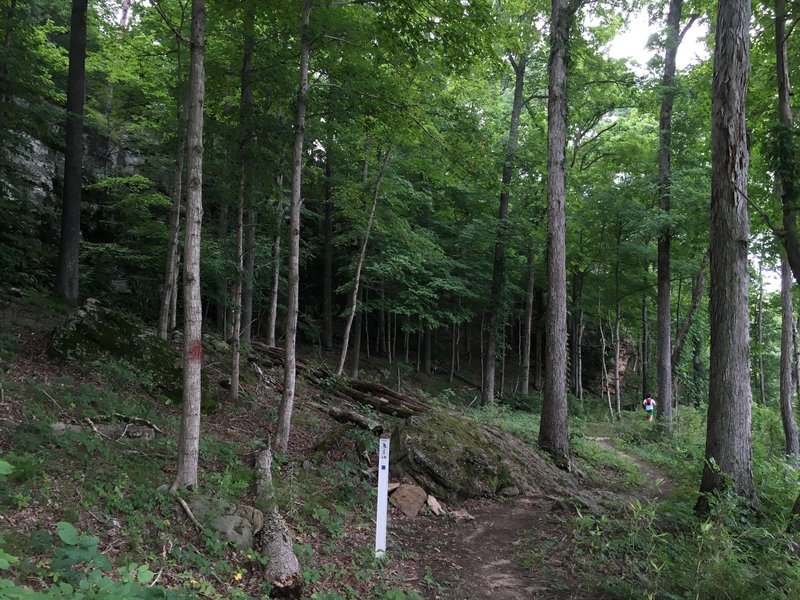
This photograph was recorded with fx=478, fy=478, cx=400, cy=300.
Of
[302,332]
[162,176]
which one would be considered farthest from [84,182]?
[302,332]

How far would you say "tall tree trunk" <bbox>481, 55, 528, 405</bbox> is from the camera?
16.9m

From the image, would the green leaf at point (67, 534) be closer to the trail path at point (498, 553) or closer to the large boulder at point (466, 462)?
the trail path at point (498, 553)

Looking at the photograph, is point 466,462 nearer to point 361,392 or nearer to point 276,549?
point 276,549

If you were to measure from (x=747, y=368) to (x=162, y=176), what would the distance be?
647 inches

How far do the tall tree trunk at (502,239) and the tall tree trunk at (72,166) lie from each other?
40.4ft

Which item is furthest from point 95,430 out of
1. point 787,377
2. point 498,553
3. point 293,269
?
point 787,377

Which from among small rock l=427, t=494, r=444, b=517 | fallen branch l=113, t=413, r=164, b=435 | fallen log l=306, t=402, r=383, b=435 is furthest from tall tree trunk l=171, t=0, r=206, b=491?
fallen log l=306, t=402, r=383, b=435

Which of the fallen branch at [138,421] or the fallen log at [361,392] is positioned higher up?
the fallen branch at [138,421]

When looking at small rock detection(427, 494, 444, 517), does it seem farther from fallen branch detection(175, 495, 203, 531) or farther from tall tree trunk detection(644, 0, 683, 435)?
tall tree trunk detection(644, 0, 683, 435)

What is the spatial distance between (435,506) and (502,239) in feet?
41.8

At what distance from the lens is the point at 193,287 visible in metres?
5.39

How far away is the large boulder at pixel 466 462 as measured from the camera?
7664mm

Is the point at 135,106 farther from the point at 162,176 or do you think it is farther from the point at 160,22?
the point at 160,22

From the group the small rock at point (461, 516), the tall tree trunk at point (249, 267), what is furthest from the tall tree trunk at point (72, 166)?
the small rock at point (461, 516)
